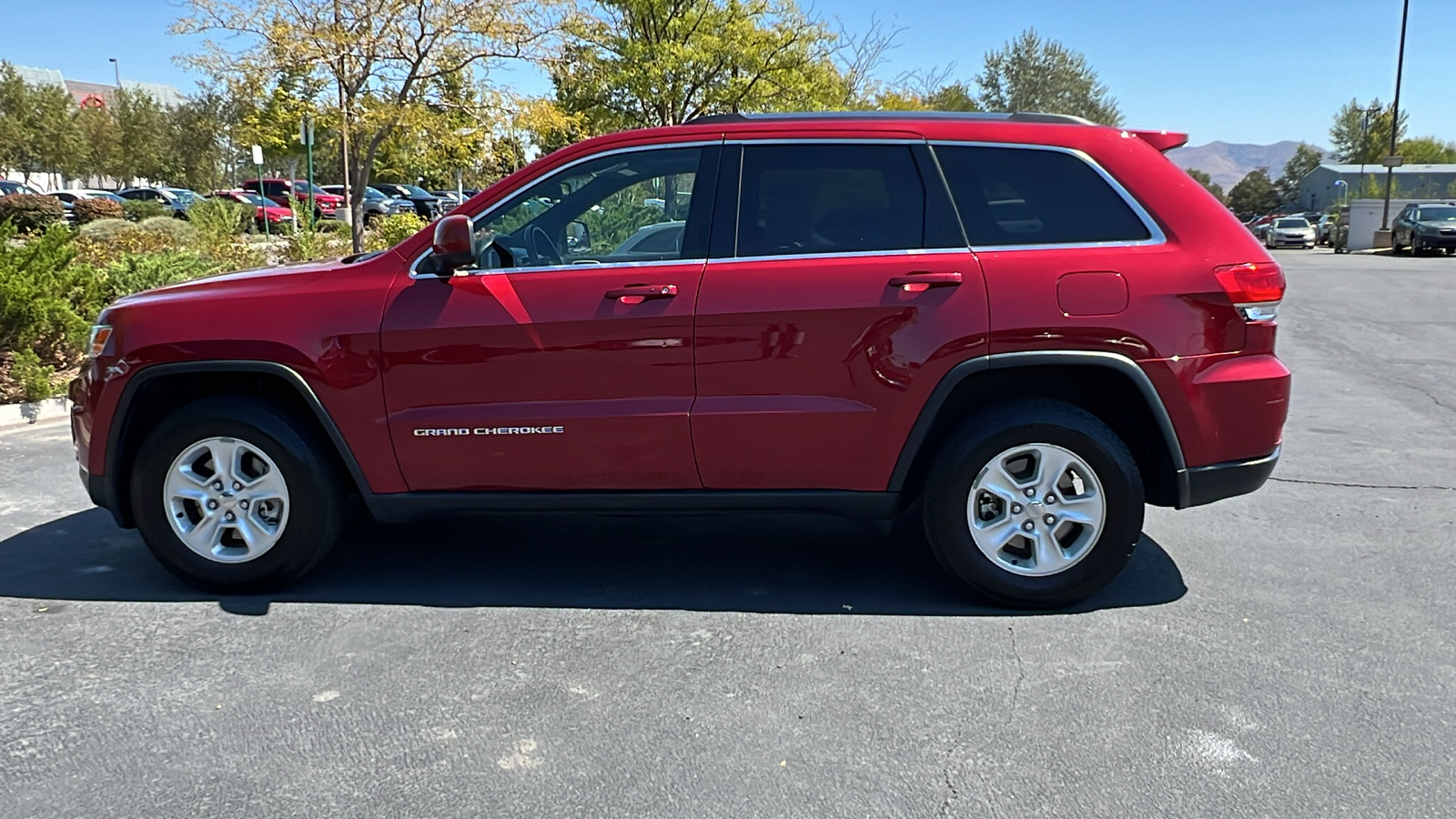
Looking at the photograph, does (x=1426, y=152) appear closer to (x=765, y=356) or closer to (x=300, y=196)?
(x=300, y=196)

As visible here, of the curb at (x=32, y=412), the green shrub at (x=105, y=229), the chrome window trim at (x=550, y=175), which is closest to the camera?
the chrome window trim at (x=550, y=175)

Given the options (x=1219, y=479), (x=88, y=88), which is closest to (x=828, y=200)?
(x=1219, y=479)

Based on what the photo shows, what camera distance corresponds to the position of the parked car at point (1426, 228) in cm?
2769

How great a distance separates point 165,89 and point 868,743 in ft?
353

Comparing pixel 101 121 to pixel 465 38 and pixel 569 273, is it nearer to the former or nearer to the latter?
pixel 465 38

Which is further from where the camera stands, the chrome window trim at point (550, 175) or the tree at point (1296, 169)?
the tree at point (1296, 169)

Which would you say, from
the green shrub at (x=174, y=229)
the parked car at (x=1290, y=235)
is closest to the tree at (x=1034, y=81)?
the parked car at (x=1290, y=235)

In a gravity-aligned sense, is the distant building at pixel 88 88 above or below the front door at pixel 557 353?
above

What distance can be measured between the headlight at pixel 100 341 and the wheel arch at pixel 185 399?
21 cm

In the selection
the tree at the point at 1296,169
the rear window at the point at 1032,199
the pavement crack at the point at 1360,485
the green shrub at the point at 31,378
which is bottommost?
the pavement crack at the point at 1360,485

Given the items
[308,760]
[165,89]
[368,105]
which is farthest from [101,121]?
[308,760]

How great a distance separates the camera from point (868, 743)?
309 centimetres

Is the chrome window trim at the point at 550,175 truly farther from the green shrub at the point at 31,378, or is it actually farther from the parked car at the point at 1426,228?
the parked car at the point at 1426,228

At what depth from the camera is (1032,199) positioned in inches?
156
